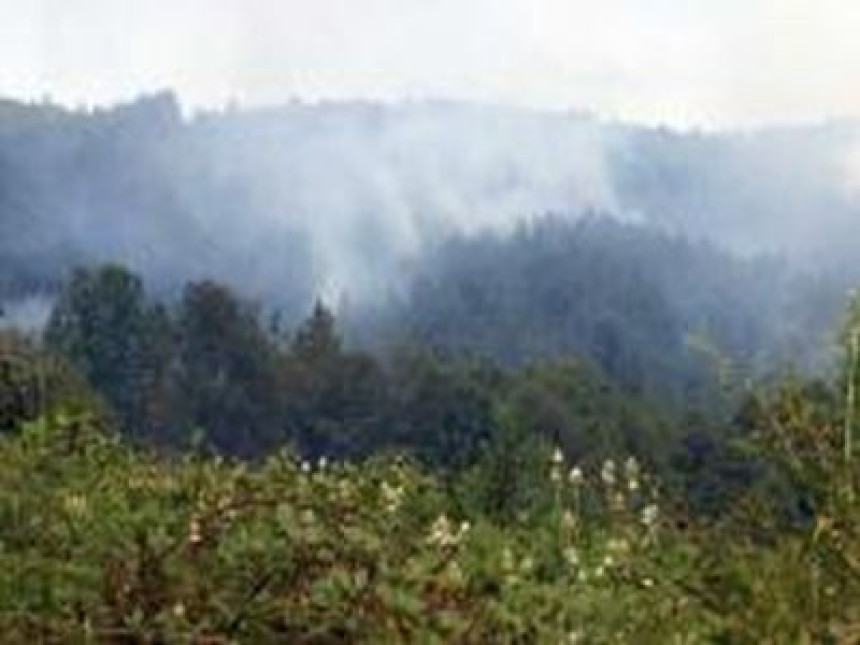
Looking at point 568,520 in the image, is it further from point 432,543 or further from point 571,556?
point 432,543

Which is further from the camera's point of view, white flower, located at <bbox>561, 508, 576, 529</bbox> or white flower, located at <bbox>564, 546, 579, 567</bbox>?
white flower, located at <bbox>561, 508, 576, 529</bbox>

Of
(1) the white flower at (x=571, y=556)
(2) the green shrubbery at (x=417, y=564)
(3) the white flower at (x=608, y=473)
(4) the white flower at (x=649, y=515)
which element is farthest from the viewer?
(3) the white flower at (x=608, y=473)

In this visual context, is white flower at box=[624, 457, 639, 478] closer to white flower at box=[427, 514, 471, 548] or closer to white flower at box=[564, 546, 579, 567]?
white flower at box=[564, 546, 579, 567]

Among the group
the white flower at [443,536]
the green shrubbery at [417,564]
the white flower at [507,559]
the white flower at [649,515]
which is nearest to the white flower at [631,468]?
the green shrubbery at [417,564]

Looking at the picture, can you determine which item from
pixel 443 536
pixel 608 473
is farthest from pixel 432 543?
pixel 608 473

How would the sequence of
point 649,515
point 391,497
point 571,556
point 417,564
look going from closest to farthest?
point 417,564
point 649,515
point 571,556
point 391,497

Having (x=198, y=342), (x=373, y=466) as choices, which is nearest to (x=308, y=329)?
(x=198, y=342)

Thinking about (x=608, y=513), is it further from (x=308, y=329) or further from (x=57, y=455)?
(x=308, y=329)

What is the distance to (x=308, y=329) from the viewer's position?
12912cm

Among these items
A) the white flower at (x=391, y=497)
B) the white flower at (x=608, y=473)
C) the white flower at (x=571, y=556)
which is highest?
the white flower at (x=608, y=473)

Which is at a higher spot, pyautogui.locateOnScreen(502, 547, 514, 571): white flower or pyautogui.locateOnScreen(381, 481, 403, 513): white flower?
pyautogui.locateOnScreen(381, 481, 403, 513): white flower

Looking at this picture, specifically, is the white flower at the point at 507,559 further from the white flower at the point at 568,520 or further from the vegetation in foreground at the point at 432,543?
the white flower at the point at 568,520

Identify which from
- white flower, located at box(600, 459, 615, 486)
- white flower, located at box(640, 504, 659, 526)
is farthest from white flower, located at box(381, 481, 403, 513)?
white flower, located at box(640, 504, 659, 526)

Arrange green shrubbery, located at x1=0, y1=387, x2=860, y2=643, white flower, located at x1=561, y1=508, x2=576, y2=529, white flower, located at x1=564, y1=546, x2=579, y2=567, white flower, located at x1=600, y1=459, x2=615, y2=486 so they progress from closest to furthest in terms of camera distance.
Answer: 1. green shrubbery, located at x1=0, y1=387, x2=860, y2=643
2. white flower, located at x1=564, y1=546, x2=579, y2=567
3. white flower, located at x1=600, y1=459, x2=615, y2=486
4. white flower, located at x1=561, y1=508, x2=576, y2=529
